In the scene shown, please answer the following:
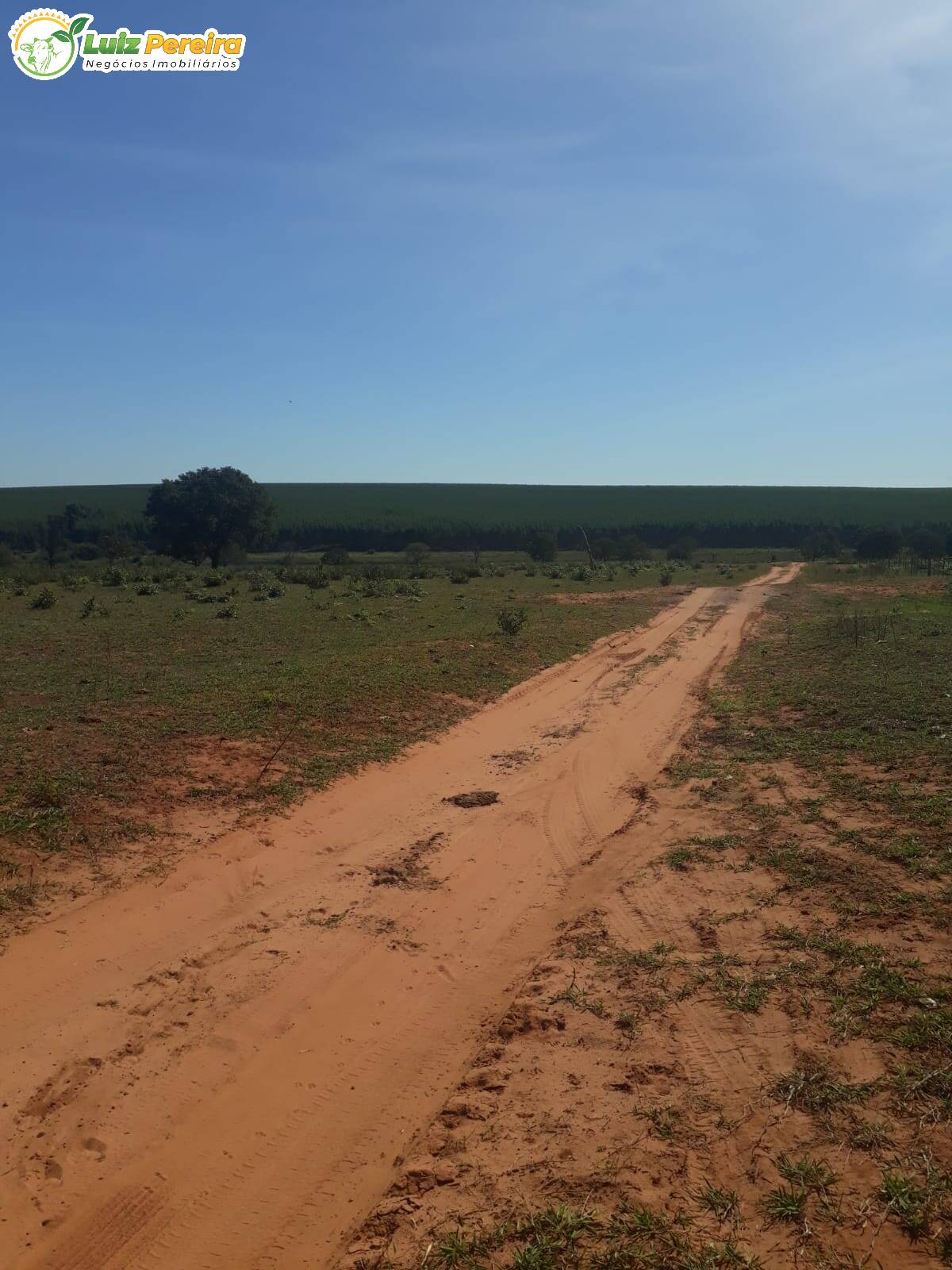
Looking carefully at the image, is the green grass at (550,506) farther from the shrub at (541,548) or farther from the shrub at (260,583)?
the shrub at (260,583)

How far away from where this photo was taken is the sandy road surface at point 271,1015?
349 centimetres

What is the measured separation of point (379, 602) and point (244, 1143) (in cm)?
2534

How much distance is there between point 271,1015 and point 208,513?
5142 centimetres

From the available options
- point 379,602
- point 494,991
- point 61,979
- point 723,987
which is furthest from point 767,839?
point 379,602

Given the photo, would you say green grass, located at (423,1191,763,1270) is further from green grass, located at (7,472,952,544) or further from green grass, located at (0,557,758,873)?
green grass, located at (7,472,952,544)

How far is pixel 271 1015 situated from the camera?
16.0 ft

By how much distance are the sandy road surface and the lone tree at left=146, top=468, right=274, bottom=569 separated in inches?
1857

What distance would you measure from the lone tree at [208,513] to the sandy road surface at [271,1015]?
47.2 metres

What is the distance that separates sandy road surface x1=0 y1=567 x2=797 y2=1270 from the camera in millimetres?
3494

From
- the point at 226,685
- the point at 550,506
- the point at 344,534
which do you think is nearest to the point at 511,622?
the point at 226,685

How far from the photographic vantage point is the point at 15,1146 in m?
3.82

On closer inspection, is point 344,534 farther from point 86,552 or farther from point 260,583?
point 260,583

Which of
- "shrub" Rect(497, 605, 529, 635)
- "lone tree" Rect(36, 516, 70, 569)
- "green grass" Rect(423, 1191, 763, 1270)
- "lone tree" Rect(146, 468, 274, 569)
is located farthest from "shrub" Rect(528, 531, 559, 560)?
"green grass" Rect(423, 1191, 763, 1270)

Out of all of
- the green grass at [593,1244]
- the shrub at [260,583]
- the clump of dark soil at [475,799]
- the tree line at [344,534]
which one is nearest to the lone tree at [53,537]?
the tree line at [344,534]
